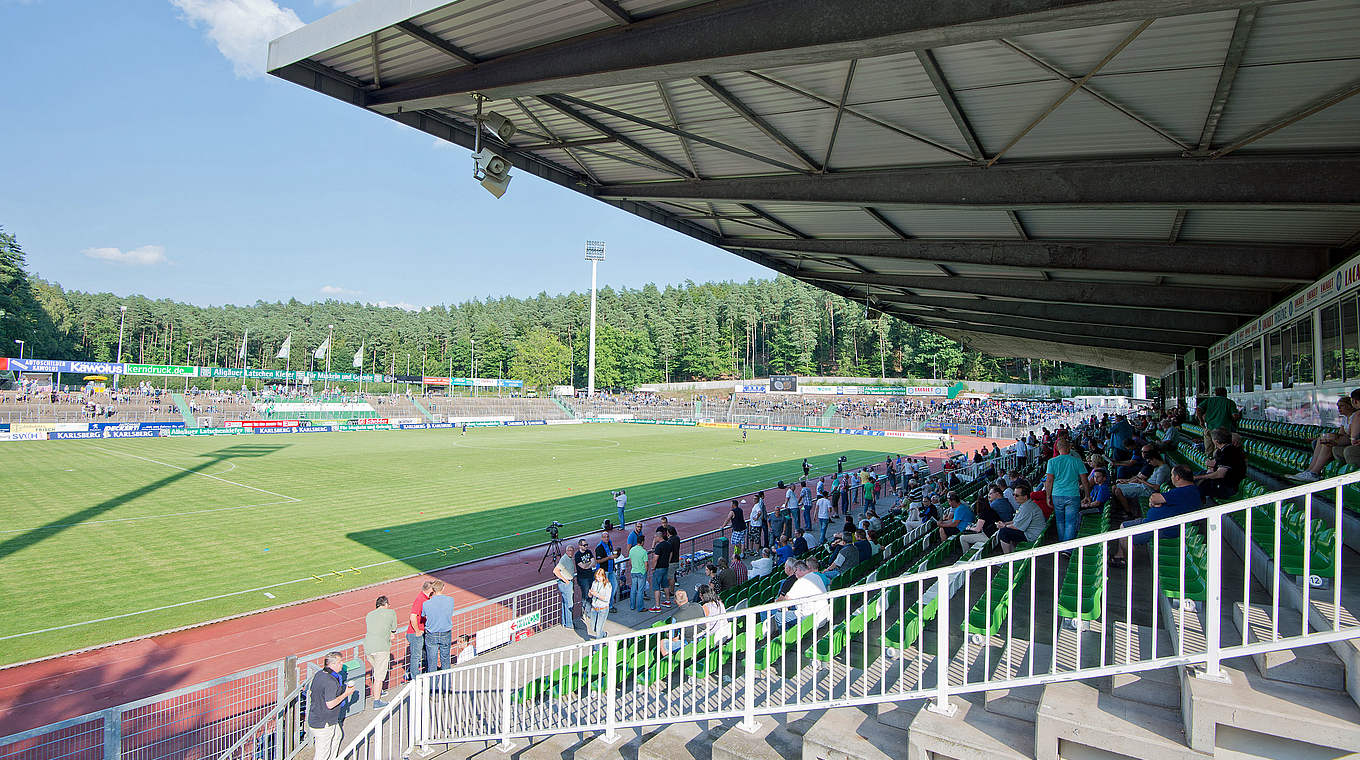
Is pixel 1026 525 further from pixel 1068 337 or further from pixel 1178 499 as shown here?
pixel 1068 337

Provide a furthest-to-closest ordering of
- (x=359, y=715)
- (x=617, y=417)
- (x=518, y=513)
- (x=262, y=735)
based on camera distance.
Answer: (x=617, y=417) → (x=518, y=513) → (x=359, y=715) → (x=262, y=735)

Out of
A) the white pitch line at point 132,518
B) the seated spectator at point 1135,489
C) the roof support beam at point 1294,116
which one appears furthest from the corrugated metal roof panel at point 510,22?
the white pitch line at point 132,518

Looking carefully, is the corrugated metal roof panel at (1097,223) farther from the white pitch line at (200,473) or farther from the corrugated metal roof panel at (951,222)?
the white pitch line at (200,473)

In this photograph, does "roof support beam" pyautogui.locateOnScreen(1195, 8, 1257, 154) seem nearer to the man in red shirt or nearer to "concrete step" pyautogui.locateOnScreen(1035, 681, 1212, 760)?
"concrete step" pyautogui.locateOnScreen(1035, 681, 1212, 760)

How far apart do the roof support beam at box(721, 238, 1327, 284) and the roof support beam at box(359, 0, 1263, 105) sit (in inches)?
314

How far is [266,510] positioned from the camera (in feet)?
75.0

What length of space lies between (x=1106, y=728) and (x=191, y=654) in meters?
13.3

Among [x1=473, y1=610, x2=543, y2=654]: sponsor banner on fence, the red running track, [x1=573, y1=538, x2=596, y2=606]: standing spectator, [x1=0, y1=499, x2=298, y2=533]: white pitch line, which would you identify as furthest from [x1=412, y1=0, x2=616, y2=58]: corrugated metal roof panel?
[x1=0, y1=499, x2=298, y2=533]: white pitch line

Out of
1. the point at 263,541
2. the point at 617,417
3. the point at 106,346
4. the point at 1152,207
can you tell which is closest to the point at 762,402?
the point at 617,417

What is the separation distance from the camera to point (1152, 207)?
759cm

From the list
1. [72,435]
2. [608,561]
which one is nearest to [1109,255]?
[608,561]

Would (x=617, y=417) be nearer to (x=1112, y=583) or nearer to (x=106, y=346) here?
(x=1112, y=583)

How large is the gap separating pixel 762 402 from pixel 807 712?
84.2 m

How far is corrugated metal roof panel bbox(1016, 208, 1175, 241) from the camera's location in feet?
29.7
